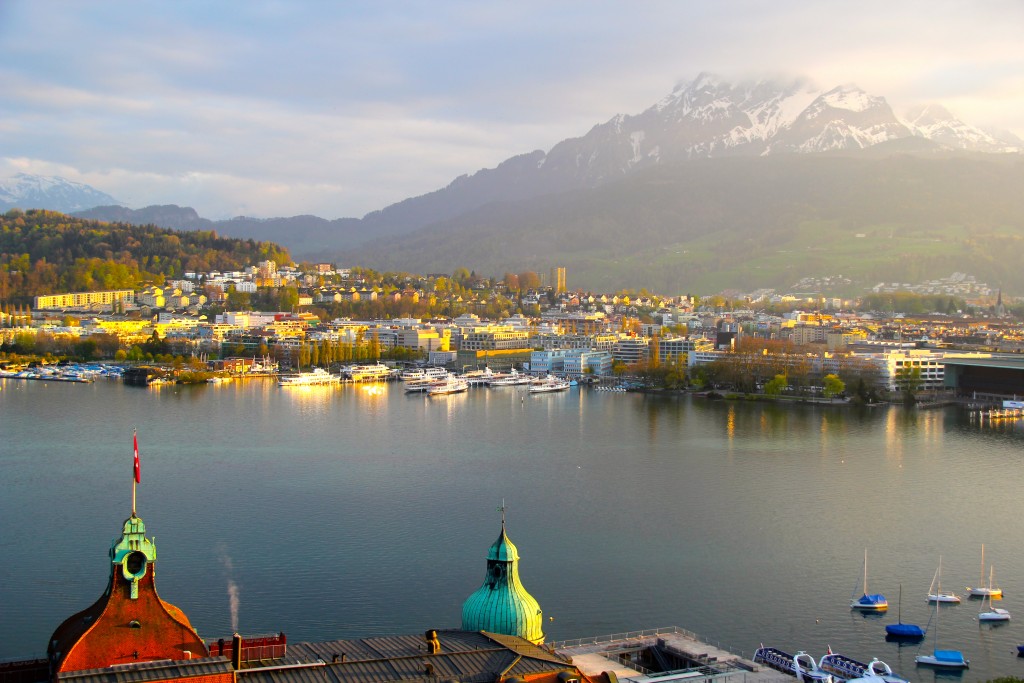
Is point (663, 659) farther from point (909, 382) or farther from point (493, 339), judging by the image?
point (493, 339)

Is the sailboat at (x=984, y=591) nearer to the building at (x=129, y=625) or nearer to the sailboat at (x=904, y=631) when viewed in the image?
the sailboat at (x=904, y=631)

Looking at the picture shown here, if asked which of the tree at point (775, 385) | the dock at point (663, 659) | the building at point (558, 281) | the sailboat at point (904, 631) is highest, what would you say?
the building at point (558, 281)

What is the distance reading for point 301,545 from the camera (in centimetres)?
799

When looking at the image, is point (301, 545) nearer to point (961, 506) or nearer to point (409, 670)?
point (409, 670)

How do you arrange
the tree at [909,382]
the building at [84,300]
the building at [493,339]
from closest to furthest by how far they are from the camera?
1. the tree at [909,382]
2. the building at [493,339]
3. the building at [84,300]

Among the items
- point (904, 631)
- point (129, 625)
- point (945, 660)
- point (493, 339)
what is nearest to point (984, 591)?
point (904, 631)

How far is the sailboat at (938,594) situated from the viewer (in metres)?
7.12

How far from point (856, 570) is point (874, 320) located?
28.3 m

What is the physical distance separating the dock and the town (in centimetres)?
1386

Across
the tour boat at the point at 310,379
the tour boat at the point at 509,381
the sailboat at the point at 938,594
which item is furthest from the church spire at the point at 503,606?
the tour boat at the point at 509,381

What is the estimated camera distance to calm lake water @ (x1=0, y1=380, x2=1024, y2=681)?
6.66 meters

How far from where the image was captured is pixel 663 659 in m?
5.77

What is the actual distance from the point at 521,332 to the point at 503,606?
82.1 feet

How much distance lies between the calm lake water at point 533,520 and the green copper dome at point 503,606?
1643 mm
